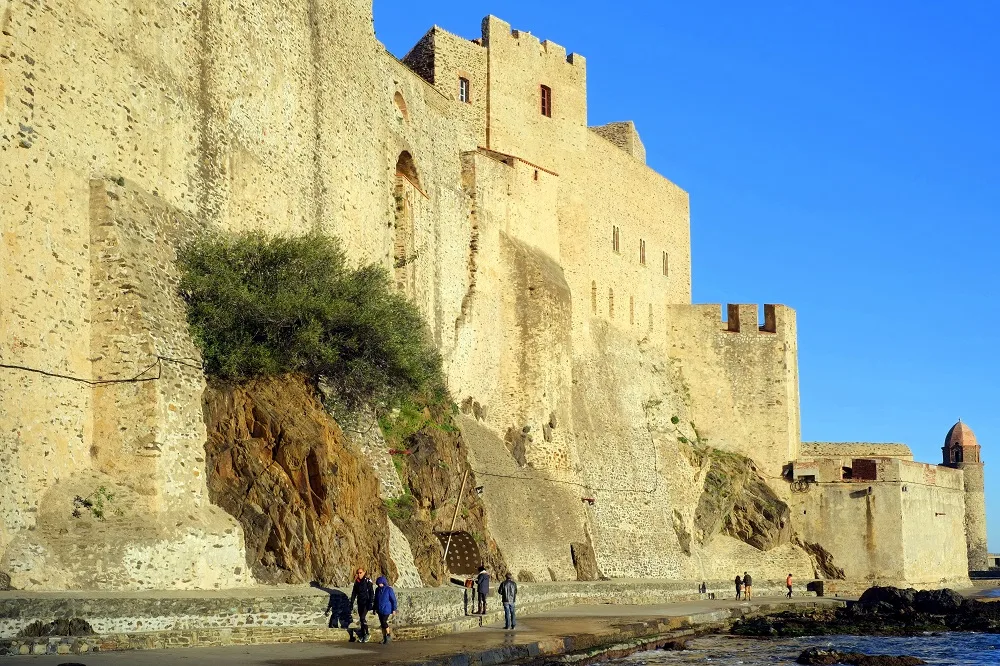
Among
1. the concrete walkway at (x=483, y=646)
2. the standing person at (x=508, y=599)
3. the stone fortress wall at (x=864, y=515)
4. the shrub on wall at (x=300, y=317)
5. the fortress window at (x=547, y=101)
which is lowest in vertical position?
the concrete walkway at (x=483, y=646)

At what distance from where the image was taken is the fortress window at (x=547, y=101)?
3828 cm

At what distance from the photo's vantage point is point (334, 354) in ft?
69.9

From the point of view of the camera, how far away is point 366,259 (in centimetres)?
2641

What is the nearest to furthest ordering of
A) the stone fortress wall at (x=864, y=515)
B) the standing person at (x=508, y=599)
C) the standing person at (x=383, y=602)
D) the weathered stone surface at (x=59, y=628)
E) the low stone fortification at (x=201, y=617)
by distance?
the weathered stone surface at (x=59, y=628) < the low stone fortification at (x=201, y=617) < the standing person at (x=383, y=602) < the standing person at (x=508, y=599) < the stone fortress wall at (x=864, y=515)

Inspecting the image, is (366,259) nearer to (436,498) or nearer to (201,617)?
(436,498)

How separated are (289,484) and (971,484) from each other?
62.3 metres

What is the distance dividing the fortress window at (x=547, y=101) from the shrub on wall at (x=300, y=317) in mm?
15036

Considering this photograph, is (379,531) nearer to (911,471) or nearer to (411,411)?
(411,411)

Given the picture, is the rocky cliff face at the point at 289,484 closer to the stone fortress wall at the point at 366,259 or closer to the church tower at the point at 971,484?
the stone fortress wall at the point at 366,259

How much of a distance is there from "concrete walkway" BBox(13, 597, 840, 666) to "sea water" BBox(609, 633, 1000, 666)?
2.22ft

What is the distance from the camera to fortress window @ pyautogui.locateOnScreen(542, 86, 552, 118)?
38.3 meters

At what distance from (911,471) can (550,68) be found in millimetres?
18738

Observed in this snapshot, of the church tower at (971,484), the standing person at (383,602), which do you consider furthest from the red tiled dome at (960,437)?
the standing person at (383,602)

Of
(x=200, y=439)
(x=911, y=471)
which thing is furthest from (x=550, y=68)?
(x=200, y=439)
